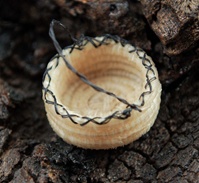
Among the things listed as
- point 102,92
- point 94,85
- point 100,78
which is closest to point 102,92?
point 102,92

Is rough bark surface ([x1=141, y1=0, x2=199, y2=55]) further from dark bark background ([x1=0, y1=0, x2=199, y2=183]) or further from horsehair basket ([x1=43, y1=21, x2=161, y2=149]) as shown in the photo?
horsehair basket ([x1=43, y1=21, x2=161, y2=149])

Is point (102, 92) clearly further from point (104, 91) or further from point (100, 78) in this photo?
point (104, 91)

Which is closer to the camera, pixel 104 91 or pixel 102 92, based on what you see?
pixel 104 91

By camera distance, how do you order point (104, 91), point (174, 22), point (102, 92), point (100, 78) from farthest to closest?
point (100, 78) < point (102, 92) < point (174, 22) < point (104, 91)

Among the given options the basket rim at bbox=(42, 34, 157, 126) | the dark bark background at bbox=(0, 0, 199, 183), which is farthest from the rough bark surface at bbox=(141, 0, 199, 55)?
the basket rim at bbox=(42, 34, 157, 126)

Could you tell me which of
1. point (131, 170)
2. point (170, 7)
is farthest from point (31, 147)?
point (170, 7)

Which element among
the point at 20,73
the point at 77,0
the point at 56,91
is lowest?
the point at 20,73

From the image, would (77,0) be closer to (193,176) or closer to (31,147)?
(31,147)

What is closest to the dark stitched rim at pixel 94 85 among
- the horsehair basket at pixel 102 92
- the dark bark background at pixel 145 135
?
the horsehair basket at pixel 102 92
